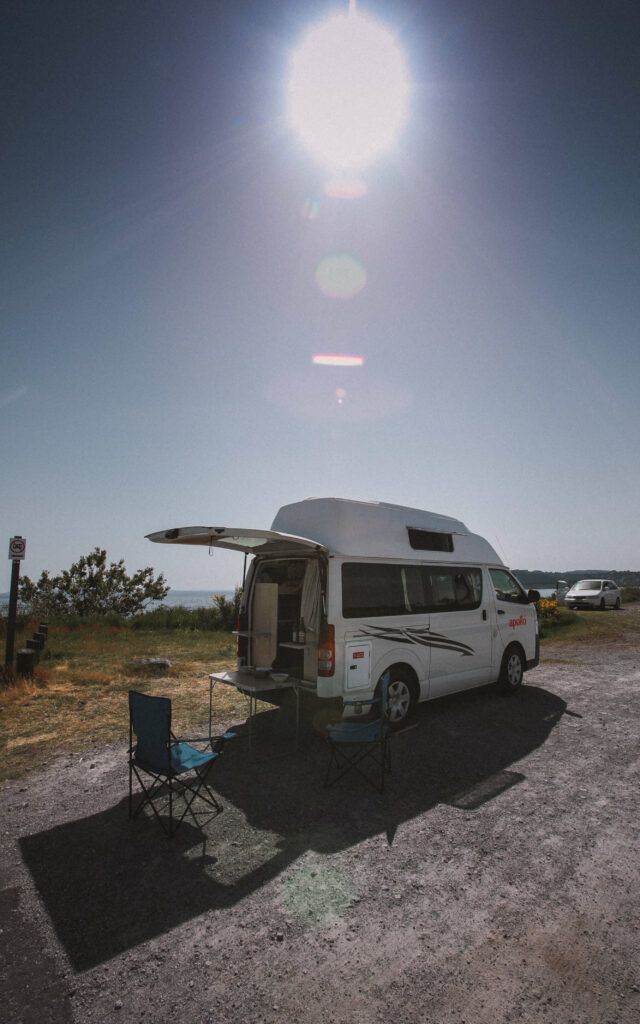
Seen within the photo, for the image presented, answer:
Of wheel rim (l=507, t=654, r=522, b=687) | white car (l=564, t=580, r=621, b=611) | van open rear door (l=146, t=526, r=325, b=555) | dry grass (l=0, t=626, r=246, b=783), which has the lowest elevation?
dry grass (l=0, t=626, r=246, b=783)

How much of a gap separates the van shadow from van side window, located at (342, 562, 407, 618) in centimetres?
144

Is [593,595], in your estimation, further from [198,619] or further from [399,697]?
[399,697]

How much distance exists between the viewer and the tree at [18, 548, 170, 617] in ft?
80.1

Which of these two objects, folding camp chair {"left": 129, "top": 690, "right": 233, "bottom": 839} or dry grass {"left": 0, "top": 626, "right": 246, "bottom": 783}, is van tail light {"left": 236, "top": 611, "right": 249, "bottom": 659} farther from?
folding camp chair {"left": 129, "top": 690, "right": 233, "bottom": 839}

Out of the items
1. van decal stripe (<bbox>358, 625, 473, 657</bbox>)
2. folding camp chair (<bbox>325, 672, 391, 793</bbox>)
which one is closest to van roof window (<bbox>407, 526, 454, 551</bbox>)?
van decal stripe (<bbox>358, 625, 473, 657</bbox>)

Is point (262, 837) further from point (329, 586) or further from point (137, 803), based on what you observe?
point (329, 586)

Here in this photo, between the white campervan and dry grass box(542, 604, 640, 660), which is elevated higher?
the white campervan

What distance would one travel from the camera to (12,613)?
8.99 meters

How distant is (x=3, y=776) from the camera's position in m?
5.06

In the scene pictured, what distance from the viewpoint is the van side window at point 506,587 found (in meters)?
8.40

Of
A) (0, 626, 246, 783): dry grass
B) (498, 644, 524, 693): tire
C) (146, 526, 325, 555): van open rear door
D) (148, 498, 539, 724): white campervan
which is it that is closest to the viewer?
(146, 526, 325, 555): van open rear door

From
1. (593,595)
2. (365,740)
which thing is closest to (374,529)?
(365,740)

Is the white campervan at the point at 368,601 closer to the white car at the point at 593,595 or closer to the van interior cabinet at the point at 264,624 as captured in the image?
the van interior cabinet at the point at 264,624

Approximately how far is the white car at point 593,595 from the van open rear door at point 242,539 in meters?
21.4
